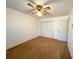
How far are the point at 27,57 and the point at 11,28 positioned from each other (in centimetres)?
188

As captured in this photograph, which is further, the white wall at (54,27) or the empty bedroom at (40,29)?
the white wall at (54,27)

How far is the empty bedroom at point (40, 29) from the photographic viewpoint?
307 centimetres

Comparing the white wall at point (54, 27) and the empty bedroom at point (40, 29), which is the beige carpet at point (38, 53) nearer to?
the empty bedroom at point (40, 29)

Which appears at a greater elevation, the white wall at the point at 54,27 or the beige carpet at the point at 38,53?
the white wall at the point at 54,27

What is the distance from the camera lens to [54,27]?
6.53 meters

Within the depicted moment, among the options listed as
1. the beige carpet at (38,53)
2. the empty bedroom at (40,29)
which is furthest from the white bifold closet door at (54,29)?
the beige carpet at (38,53)

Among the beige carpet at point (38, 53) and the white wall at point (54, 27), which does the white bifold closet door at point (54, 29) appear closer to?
the white wall at point (54, 27)

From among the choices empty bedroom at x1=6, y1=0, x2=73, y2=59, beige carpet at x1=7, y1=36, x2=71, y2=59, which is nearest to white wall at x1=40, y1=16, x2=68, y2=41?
empty bedroom at x1=6, y1=0, x2=73, y2=59

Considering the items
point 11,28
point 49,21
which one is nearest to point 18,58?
point 11,28

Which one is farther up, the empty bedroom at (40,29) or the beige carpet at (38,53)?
the empty bedroom at (40,29)

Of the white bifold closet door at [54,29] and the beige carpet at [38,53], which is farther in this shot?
the white bifold closet door at [54,29]

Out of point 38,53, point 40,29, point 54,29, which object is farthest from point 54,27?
point 38,53
